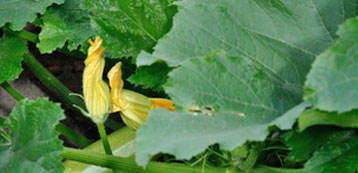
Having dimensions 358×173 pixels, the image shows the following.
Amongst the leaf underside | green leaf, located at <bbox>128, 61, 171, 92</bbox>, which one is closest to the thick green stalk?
green leaf, located at <bbox>128, 61, 171, 92</bbox>

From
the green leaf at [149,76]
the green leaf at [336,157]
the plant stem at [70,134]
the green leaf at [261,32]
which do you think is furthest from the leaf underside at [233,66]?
the plant stem at [70,134]

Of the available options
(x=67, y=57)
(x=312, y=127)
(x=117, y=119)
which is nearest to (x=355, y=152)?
(x=312, y=127)

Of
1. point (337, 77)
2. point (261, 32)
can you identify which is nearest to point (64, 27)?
point (261, 32)

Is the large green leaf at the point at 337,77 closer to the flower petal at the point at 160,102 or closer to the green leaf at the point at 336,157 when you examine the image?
the green leaf at the point at 336,157

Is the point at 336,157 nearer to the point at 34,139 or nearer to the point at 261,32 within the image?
the point at 261,32

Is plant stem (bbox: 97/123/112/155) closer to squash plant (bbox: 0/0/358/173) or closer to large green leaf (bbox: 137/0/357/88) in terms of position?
squash plant (bbox: 0/0/358/173)

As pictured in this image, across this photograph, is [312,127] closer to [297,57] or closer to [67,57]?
[297,57]
